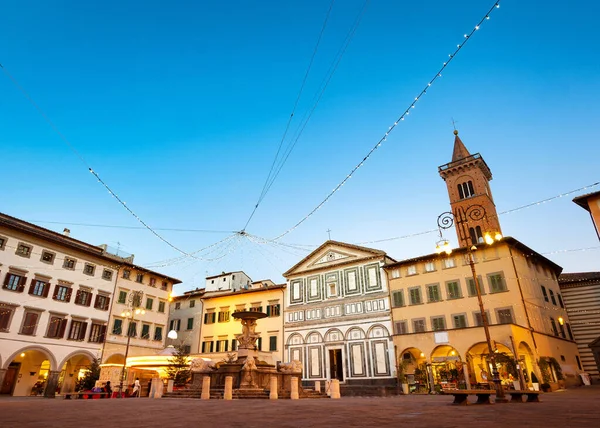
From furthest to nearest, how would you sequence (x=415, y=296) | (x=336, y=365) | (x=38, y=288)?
(x=336, y=365)
(x=415, y=296)
(x=38, y=288)

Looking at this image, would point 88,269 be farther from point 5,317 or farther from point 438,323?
point 438,323

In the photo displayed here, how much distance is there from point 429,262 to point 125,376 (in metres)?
24.3

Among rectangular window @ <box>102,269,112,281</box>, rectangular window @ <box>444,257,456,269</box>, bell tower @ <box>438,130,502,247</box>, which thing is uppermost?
bell tower @ <box>438,130,502,247</box>

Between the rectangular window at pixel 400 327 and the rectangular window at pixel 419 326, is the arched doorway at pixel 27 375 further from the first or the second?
the rectangular window at pixel 419 326

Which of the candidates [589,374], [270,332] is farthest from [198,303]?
[589,374]

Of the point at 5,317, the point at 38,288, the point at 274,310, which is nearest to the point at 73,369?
the point at 38,288

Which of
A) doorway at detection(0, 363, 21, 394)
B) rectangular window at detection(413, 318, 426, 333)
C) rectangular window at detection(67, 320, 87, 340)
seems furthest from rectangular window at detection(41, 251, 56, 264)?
rectangular window at detection(413, 318, 426, 333)

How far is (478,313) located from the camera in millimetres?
27125

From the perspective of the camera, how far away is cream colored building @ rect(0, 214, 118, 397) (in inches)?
1053

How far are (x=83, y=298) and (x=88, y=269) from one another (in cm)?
247

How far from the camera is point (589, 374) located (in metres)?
29.2

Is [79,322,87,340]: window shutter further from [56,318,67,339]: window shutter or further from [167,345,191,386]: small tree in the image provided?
[167,345,191,386]: small tree

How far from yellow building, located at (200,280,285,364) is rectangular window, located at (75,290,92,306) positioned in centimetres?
1187

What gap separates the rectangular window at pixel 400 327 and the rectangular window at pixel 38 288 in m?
27.4
